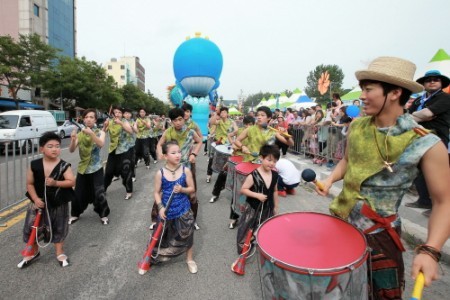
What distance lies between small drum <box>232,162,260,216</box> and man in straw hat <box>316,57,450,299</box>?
7.83ft

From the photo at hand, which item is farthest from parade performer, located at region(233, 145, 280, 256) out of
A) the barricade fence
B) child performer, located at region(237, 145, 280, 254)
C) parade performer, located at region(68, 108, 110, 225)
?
the barricade fence

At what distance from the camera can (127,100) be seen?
55469 millimetres

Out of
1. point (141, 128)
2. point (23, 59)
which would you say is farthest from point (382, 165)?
point (23, 59)

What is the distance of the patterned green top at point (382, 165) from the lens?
1.77m

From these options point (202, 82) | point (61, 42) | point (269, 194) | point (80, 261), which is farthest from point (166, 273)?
point (61, 42)

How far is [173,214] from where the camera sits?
137 inches

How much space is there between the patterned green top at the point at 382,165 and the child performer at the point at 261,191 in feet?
5.35

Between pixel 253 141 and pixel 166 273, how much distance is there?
2575 mm

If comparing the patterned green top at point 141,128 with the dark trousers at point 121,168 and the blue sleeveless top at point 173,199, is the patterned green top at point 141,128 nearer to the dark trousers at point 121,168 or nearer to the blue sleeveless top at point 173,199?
the dark trousers at point 121,168

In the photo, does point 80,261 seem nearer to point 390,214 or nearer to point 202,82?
point 390,214

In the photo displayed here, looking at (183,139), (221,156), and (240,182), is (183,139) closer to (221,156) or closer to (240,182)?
(240,182)

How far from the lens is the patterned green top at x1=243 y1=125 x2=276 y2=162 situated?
5113mm

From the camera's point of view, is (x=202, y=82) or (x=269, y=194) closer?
(x=269, y=194)

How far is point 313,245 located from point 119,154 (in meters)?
5.47
